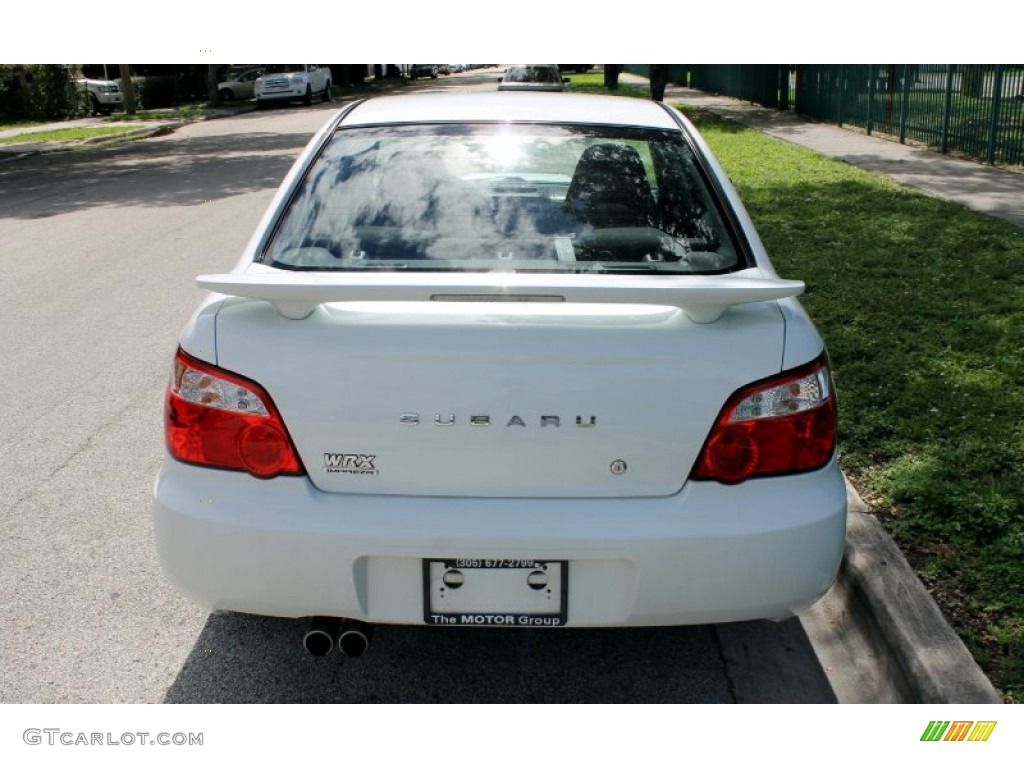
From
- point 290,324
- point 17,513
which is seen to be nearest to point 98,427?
point 17,513

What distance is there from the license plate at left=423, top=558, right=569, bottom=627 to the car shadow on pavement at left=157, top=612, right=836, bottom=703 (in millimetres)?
518

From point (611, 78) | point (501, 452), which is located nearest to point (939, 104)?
point (501, 452)

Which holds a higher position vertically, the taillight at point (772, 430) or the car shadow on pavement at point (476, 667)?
the taillight at point (772, 430)

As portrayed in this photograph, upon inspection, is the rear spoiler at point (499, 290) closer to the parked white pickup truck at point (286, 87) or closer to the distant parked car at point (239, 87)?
the parked white pickup truck at point (286, 87)

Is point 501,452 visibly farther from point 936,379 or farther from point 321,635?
point 936,379

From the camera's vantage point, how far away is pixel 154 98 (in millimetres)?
43000

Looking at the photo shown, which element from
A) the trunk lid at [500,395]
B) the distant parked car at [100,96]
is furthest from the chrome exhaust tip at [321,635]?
the distant parked car at [100,96]

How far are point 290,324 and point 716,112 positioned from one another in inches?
1041

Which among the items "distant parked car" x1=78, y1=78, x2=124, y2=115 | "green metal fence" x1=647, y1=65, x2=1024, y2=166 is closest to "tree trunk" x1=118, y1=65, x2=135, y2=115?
"distant parked car" x1=78, y1=78, x2=124, y2=115

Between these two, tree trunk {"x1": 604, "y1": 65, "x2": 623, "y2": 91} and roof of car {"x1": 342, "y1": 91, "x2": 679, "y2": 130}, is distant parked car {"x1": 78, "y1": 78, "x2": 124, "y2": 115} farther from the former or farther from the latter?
roof of car {"x1": 342, "y1": 91, "x2": 679, "y2": 130}

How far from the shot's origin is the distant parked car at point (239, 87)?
4400cm

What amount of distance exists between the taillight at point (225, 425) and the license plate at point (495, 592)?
46cm

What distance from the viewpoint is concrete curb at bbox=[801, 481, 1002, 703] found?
2969mm
